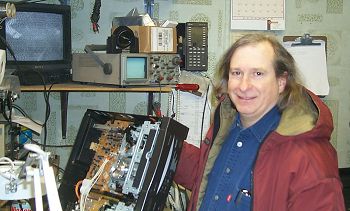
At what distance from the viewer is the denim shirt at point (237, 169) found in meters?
1.44

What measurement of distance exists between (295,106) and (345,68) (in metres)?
1.56

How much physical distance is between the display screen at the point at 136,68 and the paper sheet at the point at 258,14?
793mm

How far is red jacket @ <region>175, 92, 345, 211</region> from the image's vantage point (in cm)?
126

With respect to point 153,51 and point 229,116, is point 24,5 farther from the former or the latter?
point 229,116

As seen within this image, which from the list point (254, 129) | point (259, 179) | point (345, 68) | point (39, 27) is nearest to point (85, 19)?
point (39, 27)

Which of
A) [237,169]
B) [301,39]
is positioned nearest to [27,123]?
[237,169]

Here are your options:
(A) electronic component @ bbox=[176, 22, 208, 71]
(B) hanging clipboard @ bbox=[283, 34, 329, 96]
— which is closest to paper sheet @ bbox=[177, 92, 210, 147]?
(A) electronic component @ bbox=[176, 22, 208, 71]

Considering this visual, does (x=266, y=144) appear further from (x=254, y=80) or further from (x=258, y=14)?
(x=258, y=14)

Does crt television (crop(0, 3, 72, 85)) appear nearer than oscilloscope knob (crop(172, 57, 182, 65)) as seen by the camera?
Yes

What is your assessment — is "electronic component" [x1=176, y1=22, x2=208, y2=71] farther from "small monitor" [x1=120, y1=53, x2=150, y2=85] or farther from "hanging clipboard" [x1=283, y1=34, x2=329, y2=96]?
"hanging clipboard" [x1=283, y1=34, x2=329, y2=96]

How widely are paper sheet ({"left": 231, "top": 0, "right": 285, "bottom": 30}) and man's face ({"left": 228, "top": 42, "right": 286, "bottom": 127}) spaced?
1190 millimetres

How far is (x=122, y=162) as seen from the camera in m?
1.50

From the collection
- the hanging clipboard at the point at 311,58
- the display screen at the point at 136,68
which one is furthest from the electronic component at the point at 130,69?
the hanging clipboard at the point at 311,58

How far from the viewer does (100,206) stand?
1481 millimetres
